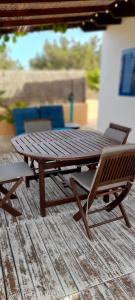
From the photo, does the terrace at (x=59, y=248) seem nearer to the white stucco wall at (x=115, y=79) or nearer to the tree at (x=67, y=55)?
the white stucco wall at (x=115, y=79)

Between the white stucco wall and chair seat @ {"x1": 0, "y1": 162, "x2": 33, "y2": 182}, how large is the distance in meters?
3.19

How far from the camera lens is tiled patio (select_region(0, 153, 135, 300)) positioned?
1.79 m

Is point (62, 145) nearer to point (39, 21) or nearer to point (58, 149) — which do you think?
point (58, 149)

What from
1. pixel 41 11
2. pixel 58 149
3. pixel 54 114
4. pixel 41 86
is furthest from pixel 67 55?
pixel 58 149

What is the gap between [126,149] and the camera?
81.9 inches

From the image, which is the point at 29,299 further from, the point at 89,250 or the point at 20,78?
the point at 20,78

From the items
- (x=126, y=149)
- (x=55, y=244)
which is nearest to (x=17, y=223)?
(x=55, y=244)

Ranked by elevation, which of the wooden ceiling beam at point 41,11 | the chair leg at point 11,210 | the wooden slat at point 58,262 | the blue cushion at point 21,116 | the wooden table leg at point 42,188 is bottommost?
the wooden slat at point 58,262

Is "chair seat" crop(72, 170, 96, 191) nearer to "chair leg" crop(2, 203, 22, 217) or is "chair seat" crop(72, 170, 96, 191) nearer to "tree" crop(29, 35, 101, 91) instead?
"chair leg" crop(2, 203, 22, 217)

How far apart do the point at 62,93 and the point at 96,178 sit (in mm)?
A: 6907

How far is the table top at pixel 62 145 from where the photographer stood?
2467 millimetres

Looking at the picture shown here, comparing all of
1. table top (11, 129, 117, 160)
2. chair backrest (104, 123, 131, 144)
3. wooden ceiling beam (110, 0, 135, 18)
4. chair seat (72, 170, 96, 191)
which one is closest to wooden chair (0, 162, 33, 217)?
table top (11, 129, 117, 160)

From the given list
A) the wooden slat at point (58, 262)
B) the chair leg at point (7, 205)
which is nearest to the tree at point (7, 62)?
the chair leg at point (7, 205)

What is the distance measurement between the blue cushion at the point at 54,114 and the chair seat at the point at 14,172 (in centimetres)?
291
